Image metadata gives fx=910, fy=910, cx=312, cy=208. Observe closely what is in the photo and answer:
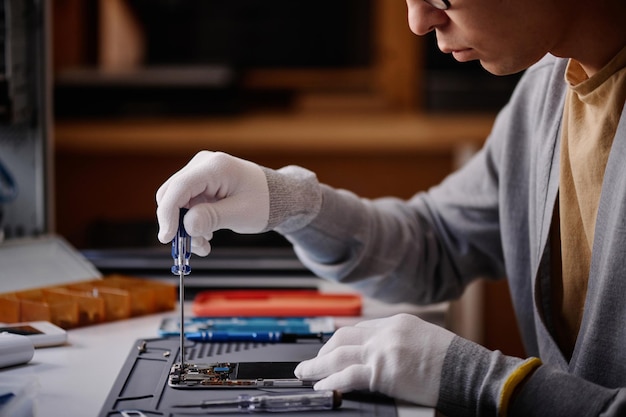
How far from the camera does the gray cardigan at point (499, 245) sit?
810 millimetres

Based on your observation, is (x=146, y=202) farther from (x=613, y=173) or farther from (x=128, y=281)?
(x=613, y=173)

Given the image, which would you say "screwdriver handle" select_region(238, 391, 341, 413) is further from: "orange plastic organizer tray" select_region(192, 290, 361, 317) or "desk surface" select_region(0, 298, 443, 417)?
"orange plastic organizer tray" select_region(192, 290, 361, 317)

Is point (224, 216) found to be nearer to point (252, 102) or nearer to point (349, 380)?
point (349, 380)

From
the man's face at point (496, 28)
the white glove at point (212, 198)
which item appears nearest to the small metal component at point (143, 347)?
the white glove at point (212, 198)

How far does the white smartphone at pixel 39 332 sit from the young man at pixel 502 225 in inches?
7.7

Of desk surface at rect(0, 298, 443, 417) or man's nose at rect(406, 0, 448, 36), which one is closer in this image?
desk surface at rect(0, 298, 443, 417)

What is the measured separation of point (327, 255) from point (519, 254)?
0.84 ft

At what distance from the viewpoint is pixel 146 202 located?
7.44 feet

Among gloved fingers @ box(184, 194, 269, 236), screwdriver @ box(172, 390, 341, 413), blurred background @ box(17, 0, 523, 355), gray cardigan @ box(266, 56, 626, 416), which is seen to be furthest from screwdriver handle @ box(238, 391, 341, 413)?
blurred background @ box(17, 0, 523, 355)

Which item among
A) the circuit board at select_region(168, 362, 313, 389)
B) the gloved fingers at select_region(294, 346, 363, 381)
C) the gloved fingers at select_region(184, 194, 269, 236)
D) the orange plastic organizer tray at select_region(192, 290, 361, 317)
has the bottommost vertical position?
the orange plastic organizer tray at select_region(192, 290, 361, 317)

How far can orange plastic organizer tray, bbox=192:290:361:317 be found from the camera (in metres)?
1.18

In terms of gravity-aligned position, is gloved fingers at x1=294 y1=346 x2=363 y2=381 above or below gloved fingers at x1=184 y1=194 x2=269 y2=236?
below

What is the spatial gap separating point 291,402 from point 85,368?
27cm

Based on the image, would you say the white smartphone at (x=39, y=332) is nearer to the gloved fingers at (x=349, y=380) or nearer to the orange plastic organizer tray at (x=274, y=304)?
the orange plastic organizer tray at (x=274, y=304)
